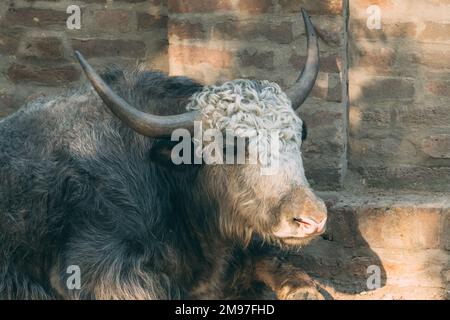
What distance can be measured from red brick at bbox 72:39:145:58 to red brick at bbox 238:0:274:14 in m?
0.85

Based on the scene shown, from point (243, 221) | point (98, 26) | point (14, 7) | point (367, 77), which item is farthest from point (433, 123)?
point (14, 7)

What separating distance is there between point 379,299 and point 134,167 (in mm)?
1664

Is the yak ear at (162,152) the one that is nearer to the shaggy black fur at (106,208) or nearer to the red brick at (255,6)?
the shaggy black fur at (106,208)

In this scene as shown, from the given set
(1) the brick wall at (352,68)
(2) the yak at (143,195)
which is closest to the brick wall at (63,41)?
(1) the brick wall at (352,68)

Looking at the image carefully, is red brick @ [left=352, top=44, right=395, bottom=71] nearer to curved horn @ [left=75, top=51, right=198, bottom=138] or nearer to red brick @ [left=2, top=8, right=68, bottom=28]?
curved horn @ [left=75, top=51, right=198, bottom=138]

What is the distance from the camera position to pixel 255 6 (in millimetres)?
6031

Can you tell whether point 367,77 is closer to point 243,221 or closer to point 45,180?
point 243,221

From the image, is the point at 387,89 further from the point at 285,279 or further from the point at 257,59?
the point at 285,279

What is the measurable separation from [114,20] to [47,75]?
0.54 metres

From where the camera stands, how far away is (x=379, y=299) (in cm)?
589

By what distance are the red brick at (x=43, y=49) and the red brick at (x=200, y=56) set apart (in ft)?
2.91

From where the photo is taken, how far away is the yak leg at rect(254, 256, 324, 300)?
511 cm

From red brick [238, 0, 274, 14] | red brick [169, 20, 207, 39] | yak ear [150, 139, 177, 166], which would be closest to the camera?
yak ear [150, 139, 177, 166]

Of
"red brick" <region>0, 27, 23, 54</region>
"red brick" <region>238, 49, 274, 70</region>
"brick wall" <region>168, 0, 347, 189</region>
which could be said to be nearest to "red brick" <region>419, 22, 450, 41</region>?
"brick wall" <region>168, 0, 347, 189</region>
